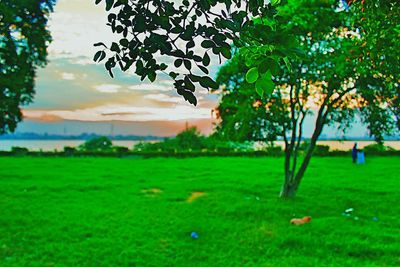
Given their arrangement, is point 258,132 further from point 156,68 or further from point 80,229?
point 156,68

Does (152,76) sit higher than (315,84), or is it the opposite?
(315,84)

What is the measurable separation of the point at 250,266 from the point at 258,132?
5.73m

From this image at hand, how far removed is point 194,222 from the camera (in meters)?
8.95

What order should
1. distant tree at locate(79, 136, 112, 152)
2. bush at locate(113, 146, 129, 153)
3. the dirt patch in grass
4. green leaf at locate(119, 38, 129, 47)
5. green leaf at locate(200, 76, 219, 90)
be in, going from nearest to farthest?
green leaf at locate(200, 76, 219, 90) → green leaf at locate(119, 38, 129, 47) → the dirt patch in grass → bush at locate(113, 146, 129, 153) → distant tree at locate(79, 136, 112, 152)

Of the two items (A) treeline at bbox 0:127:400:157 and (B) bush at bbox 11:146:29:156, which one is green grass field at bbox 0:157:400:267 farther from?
(B) bush at bbox 11:146:29:156

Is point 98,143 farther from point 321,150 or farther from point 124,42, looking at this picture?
point 124,42

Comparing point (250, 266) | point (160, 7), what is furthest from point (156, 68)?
point (250, 266)

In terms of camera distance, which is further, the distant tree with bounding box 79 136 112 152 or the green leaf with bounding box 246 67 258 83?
the distant tree with bounding box 79 136 112 152

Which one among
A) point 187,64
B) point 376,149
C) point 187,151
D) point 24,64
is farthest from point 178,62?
point 376,149

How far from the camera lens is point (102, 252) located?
6.82 m

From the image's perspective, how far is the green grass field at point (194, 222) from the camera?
263 inches

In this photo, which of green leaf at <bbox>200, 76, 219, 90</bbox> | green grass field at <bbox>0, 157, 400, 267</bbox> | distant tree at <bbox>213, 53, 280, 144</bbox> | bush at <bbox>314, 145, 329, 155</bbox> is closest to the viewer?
green leaf at <bbox>200, 76, 219, 90</bbox>

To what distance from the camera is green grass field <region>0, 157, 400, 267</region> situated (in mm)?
6680

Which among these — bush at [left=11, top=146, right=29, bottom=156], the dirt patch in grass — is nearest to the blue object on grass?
the dirt patch in grass
